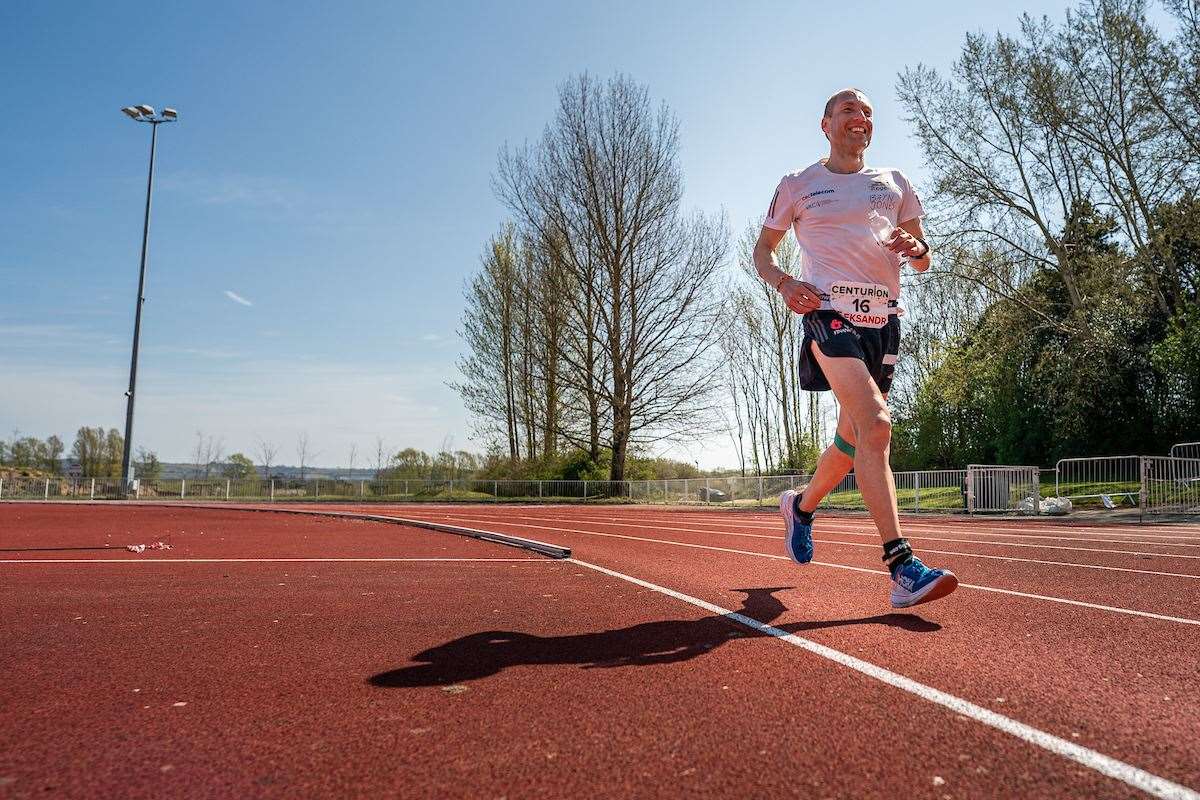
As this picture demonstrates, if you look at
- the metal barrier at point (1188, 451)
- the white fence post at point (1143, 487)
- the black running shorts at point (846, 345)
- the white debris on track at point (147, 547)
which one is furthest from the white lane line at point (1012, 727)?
the metal barrier at point (1188, 451)

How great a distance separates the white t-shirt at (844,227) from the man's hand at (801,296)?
7 centimetres

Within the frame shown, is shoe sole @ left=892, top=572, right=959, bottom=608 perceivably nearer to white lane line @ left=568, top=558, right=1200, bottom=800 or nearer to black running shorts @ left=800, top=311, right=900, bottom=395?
white lane line @ left=568, top=558, right=1200, bottom=800

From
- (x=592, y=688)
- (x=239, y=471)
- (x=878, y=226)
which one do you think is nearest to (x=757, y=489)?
(x=239, y=471)

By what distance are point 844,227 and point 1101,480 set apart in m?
17.8

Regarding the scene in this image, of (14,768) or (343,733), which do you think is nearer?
(14,768)

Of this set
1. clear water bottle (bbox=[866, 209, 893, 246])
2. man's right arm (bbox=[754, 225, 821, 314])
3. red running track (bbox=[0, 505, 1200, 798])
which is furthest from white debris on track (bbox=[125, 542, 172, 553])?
clear water bottle (bbox=[866, 209, 893, 246])

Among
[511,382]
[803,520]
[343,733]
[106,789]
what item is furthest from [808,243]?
[511,382]

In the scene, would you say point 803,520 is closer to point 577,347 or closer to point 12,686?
point 12,686

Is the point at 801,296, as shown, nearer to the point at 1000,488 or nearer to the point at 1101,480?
the point at 1000,488

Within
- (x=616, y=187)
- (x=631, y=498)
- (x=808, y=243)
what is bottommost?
(x=631, y=498)

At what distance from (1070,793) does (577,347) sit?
2822 centimetres

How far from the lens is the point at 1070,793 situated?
140 centimetres

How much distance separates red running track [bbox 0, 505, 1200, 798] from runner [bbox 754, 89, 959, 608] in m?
0.70

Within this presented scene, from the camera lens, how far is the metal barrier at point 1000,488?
17.5 meters
